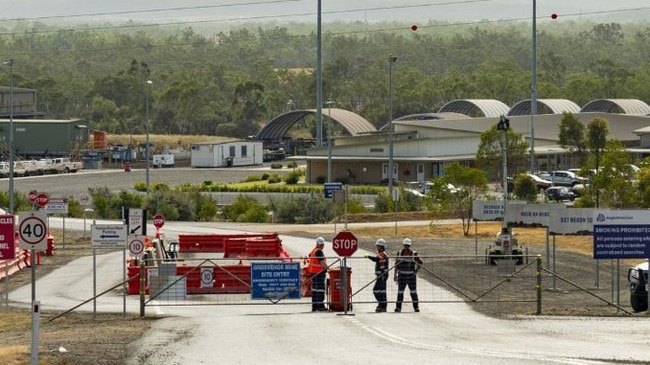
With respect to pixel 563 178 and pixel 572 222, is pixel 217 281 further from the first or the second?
pixel 563 178

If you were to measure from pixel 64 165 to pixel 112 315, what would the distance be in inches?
3312

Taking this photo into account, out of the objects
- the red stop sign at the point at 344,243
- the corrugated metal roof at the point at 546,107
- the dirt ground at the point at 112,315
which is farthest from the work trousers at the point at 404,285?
the corrugated metal roof at the point at 546,107

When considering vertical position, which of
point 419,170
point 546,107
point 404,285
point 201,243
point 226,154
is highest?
point 546,107

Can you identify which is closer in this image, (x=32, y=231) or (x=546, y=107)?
(x=32, y=231)

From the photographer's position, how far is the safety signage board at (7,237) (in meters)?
27.6

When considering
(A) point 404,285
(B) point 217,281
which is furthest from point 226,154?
(A) point 404,285

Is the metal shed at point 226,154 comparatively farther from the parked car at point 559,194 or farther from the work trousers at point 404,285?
the work trousers at point 404,285

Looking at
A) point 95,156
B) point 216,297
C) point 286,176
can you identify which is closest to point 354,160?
point 286,176

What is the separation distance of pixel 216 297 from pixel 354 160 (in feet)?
220

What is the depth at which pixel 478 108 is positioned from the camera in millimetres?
139875

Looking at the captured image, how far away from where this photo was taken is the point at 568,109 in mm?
133000

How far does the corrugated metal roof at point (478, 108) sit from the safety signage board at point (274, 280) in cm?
10646

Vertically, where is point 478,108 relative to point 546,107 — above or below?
above

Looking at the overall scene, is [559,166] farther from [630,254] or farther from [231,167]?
[630,254]
